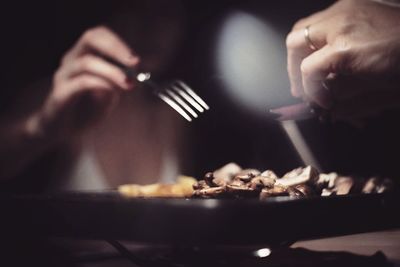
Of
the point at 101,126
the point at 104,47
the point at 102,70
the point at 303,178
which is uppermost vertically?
the point at 101,126

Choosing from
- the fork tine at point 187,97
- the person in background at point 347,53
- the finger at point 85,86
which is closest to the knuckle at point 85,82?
the finger at point 85,86

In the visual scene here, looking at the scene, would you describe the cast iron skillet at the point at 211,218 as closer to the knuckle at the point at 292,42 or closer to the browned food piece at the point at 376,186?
the browned food piece at the point at 376,186

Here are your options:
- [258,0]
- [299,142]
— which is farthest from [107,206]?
[258,0]

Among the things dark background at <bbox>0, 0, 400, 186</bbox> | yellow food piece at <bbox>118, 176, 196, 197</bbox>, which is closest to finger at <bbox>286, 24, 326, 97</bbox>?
dark background at <bbox>0, 0, 400, 186</bbox>

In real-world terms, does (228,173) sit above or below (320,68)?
below

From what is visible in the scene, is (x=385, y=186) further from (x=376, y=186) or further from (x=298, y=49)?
(x=298, y=49)

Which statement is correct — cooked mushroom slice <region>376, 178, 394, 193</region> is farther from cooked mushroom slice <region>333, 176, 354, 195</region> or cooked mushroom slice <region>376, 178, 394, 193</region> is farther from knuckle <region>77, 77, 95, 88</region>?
knuckle <region>77, 77, 95, 88</region>

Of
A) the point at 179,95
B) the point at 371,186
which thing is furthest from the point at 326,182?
the point at 179,95
